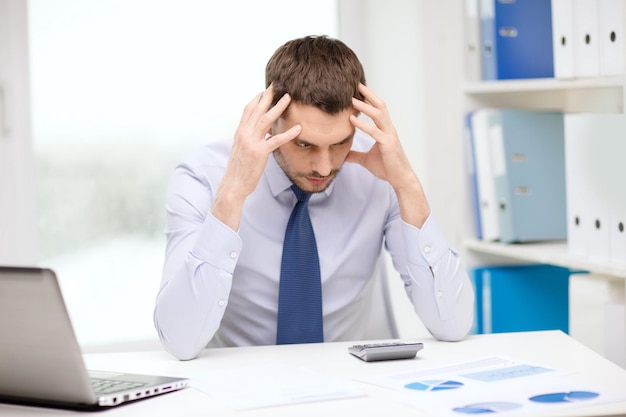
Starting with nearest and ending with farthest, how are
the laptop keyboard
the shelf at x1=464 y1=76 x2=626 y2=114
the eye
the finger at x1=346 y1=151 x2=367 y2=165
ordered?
the laptop keyboard, the eye, the finger at x1=346 y1=151 x2=367 y2=165, the shelf at x1=464 y1=76 x2=626 y2=114

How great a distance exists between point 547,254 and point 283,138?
96 cm

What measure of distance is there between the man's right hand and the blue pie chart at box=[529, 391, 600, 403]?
2.18 ft

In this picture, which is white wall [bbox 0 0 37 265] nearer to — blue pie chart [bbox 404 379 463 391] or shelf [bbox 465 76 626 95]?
shelf [bbox 465 76 626 95]

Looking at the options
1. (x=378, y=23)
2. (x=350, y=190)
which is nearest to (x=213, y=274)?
(x=350, y=190)

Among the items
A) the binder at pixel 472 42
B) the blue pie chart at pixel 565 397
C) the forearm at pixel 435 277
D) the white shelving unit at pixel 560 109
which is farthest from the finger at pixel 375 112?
the binder at pixel 472 42

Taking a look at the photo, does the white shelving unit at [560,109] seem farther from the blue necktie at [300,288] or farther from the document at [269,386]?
the document at [269,386]

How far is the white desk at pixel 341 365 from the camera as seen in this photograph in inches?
46.5

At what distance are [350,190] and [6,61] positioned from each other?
4.30 ft

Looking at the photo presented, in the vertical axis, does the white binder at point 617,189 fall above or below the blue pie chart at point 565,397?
above

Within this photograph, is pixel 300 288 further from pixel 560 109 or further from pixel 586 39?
pixel 560 109

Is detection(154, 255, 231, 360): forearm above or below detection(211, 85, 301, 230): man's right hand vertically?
below

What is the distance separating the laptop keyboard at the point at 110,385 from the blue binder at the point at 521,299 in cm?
148

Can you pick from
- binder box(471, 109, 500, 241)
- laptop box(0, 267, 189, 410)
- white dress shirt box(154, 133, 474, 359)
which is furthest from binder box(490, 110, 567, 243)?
laptop box(0, 267, 189, 410)

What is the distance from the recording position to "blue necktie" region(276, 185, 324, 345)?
67.6 inches
